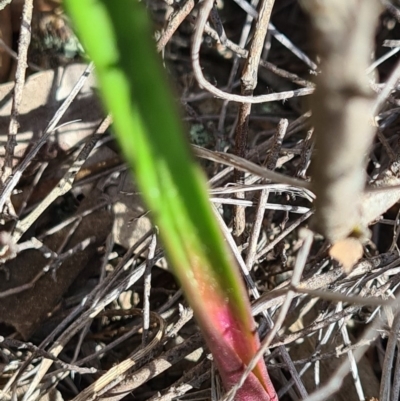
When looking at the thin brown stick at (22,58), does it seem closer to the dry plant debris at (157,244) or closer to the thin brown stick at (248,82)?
the dry plant debris at (157,244)

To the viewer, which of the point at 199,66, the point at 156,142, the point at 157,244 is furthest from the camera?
the point at 157,244

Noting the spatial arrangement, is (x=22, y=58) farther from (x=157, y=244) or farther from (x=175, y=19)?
(x=157, y=244)

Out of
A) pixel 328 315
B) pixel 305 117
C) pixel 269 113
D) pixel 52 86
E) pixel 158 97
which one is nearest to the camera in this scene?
pixel 158 97

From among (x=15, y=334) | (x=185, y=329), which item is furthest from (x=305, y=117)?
(x=15, y=334)

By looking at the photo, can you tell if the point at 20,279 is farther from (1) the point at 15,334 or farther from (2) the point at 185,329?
(2) the point at 185,329

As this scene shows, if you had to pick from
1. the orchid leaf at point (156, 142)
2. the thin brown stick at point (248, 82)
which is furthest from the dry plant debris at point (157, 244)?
the orchid leaf at point (156, 142)

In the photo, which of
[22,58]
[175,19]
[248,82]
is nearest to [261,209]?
[248,82]
